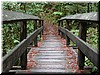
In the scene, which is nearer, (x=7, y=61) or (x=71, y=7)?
(x=7, y=61)

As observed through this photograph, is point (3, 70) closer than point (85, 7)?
Yes

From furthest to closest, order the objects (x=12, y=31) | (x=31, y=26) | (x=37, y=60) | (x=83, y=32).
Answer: (x=31, y=26), (x=12, y=31), (x=37, y=60), (x=83, y=32)

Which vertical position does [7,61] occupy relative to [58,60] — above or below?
above

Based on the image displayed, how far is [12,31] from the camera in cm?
955

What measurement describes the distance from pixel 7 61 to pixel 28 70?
7.05 ft

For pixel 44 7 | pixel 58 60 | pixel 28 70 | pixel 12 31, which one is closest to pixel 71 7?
pixel 44 7

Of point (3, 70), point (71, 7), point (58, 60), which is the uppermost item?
point (71, 7)

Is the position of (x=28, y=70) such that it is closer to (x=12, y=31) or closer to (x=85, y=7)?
(x=12, y=31)

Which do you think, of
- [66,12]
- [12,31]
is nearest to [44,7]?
[66,12]

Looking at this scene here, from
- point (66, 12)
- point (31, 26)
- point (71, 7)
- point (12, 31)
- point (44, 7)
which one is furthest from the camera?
point (44, 7)

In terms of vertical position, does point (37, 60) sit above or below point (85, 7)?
below

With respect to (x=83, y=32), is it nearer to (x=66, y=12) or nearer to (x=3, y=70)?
(x=3, y=70)

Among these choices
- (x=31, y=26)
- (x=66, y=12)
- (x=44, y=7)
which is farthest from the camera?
(x=44, y=7)

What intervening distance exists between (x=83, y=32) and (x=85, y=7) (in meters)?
14.2
